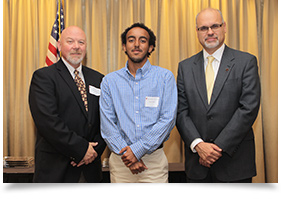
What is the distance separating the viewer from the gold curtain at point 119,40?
3799 millimetres

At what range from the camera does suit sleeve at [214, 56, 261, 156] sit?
180 cm

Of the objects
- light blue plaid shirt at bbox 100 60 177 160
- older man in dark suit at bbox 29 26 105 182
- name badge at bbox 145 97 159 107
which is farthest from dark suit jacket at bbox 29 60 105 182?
name badge at bbox 145 97 159 107

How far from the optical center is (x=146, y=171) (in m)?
1.98

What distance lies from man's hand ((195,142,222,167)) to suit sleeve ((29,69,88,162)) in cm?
84

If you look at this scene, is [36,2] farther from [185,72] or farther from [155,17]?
[185,72]

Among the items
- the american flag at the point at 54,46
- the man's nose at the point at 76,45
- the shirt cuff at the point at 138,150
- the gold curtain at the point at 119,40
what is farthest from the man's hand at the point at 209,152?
the american flag at the point at 54,46

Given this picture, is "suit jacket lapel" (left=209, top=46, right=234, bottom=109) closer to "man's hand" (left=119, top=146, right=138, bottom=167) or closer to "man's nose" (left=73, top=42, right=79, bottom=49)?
"man's hand" (left=119, top=146, right=138, bottom=167)

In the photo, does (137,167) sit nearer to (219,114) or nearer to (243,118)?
(219,114)

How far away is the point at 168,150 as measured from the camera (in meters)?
3.79

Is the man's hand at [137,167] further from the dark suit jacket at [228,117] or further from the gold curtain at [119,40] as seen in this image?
the gold curtain at [119,40]

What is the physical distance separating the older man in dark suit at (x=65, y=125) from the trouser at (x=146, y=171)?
0.19 m

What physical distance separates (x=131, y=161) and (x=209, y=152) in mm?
554

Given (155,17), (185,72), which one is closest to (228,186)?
(185,72)

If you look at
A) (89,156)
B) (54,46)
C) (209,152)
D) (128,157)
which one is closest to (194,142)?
(209,152)
